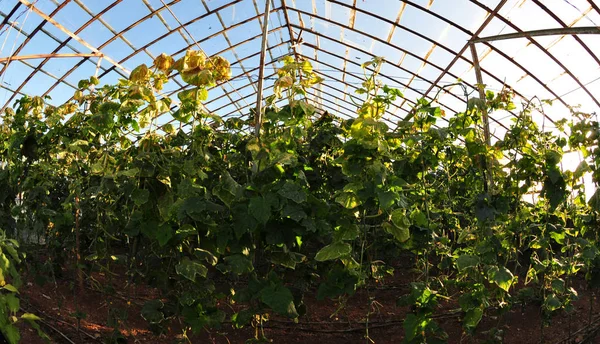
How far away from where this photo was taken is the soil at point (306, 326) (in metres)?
3.64

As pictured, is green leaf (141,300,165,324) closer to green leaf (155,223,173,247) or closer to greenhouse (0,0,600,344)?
greenhouse (0,0,600,344)

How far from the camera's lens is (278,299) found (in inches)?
104

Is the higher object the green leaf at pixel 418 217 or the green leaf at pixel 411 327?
the green leaf at pixel 418 217

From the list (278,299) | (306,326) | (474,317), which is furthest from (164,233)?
(306,326)

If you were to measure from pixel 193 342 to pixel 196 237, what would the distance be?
121 cm

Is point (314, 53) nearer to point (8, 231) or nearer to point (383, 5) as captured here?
point (383, 5)

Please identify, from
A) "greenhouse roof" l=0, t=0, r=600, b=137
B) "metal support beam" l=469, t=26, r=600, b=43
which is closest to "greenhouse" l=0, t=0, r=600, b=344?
"metal support beam" l=469, t=26, r=600, b=43

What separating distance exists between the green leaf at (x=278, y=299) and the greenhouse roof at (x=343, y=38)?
531 centimetres

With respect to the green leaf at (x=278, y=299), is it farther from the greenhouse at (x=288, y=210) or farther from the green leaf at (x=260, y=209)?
the green leaf at (x=260, y=209)

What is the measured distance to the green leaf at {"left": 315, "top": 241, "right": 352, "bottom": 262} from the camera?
8.38 feet

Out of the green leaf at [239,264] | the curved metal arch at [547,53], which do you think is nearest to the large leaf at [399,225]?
the green leaf at [239,264]

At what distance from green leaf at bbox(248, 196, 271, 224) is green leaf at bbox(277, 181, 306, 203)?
110 mm

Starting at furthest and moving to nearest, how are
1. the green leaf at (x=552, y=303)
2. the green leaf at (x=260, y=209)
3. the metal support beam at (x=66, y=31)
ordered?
the metal support beam at (x=66, y=31) → the green leaf at (x=552, y=303) → the green leaf at (x=260, y=209)

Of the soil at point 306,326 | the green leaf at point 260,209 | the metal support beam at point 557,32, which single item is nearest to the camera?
the green leaf at point 260,209
